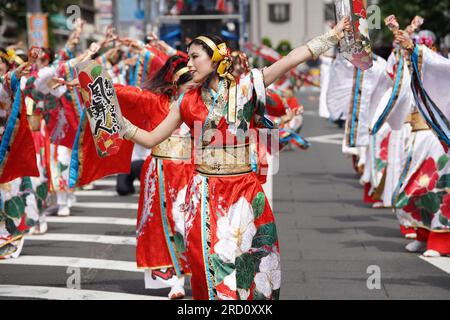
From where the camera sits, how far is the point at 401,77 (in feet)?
26.6

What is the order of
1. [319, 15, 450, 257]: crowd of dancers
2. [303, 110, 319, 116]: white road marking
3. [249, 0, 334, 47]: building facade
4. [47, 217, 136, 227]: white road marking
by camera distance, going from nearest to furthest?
[319, 15, 450, 257]: crowd of dancers
[47, 217, 136, 227]: white road marking
[303, 110, 319, 116]: white road marking
[249, 0, 334, 47]: building facade

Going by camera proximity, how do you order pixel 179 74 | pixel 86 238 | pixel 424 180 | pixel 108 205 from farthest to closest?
pixel 108 205 → pixel 86 238 → pixel 424 180 → pixel 179 74

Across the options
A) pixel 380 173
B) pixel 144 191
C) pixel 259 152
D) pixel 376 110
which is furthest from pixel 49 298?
pixel 380 173

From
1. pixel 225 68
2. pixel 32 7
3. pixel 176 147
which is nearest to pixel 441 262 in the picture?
pixel 176 147

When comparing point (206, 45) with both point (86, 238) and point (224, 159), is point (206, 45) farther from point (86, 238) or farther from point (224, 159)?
point (86, 238)

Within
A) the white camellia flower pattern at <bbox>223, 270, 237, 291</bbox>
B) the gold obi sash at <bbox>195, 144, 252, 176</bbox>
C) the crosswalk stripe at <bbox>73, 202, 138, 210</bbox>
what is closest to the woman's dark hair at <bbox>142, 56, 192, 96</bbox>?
the gold obi sash at <bbox>195, 144, 252, 176</bbox>

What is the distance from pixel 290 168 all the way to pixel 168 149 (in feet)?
29.5

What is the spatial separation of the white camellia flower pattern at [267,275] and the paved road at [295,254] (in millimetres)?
1517

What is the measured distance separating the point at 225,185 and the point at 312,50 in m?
0.83

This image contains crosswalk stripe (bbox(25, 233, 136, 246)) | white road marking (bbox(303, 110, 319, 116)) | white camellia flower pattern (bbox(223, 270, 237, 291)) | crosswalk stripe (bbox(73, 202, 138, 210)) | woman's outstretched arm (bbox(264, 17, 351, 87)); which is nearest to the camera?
woman's outstretched arm (bbox(264, 17, 351, 87))

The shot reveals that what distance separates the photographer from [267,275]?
538 cm

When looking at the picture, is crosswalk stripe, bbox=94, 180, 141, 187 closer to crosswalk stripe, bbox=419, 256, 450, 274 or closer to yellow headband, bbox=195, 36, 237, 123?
crosswalk stripe, bbox=419, 256, 450, 274

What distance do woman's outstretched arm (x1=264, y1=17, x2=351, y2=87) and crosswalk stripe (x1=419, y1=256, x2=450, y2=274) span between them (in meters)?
3.09

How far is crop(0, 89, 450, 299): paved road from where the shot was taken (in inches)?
285
